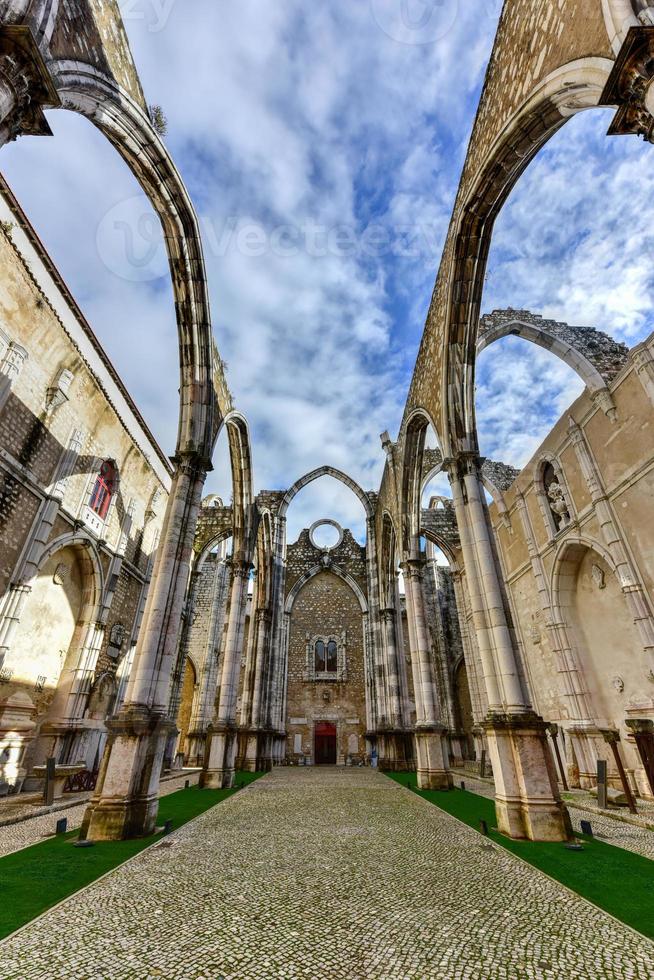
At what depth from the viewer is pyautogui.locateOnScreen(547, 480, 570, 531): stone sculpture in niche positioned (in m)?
11.7

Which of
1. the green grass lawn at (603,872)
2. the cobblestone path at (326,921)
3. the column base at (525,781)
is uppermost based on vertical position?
the column base at (525,781)

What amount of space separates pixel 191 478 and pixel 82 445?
6206mm

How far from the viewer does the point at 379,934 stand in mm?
2500

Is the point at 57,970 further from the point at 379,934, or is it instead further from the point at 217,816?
the point at 217,816

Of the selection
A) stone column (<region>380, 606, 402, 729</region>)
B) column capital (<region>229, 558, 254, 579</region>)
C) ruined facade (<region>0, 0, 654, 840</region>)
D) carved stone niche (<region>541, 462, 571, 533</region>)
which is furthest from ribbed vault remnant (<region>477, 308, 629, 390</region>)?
stone column (<region>380, 606, 402, 729</region>)

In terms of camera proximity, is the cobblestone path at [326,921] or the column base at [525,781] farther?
the column base at [525,781]

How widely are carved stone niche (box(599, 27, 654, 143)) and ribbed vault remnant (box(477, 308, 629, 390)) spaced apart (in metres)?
7.92

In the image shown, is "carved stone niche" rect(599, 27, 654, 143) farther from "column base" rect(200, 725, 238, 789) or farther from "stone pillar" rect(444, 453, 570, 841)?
"column base" rect(200, 725, 238, 789)

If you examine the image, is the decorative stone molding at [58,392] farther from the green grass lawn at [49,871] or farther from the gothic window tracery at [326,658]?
the gothic window tracery at [326,658]

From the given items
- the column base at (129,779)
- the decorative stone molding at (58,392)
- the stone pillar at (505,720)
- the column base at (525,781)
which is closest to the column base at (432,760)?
the stone pillar at (505,720)

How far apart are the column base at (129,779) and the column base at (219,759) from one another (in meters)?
5.03

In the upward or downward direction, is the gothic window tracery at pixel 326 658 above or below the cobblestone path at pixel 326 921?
above

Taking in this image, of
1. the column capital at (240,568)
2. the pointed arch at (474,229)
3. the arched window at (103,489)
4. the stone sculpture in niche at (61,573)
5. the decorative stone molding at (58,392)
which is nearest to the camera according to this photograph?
the pointed arch at (474,229)

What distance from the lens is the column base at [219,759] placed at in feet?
31.4
